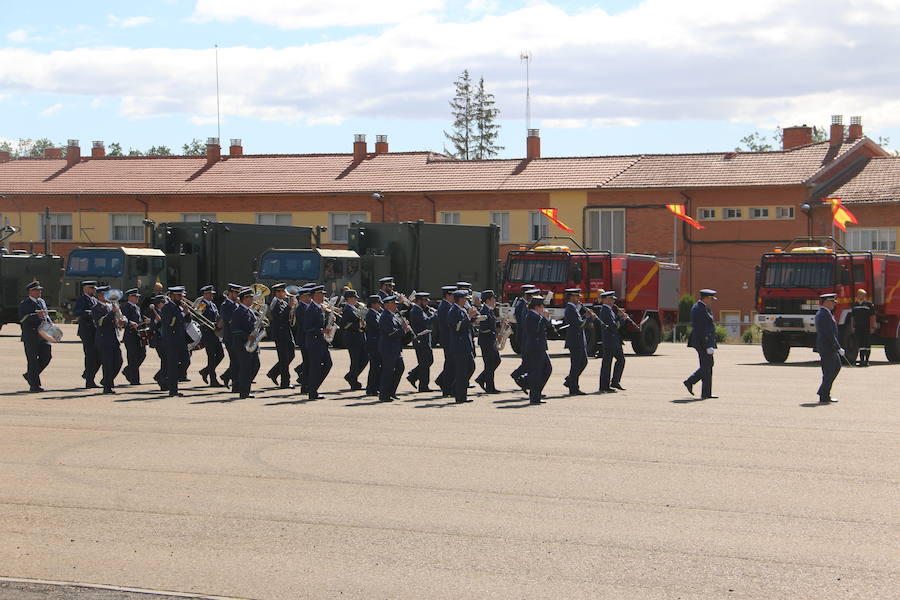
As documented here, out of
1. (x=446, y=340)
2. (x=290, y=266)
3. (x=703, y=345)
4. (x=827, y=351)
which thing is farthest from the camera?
(x=290, y=266)

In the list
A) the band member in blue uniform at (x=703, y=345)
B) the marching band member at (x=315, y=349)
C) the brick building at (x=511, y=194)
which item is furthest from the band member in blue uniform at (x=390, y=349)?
the brick building at (x=511, y=194)

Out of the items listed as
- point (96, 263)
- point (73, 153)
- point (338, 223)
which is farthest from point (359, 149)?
point (96, 263)

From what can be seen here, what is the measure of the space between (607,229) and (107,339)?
121 ft

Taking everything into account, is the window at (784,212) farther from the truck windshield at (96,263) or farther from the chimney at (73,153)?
the chimney at (73,153)

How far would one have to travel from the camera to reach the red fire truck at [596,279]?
31.4 m

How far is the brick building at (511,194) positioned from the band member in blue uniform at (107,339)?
34.7m

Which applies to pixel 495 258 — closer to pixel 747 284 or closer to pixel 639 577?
pixel 747 284

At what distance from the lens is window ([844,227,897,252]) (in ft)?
163

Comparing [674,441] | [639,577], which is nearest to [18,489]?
[639,577]

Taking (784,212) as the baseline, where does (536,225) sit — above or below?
below

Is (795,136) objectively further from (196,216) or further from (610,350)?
(610,350)

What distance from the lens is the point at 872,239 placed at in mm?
50219

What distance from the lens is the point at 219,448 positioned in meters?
13.3

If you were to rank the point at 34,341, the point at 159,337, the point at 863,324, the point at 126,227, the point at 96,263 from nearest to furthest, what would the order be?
the point at 34,341 < the point at 159,337 < the point at 863,324 < the point at 96,263 < the point at 126,227
